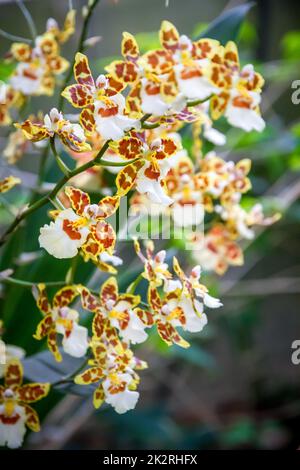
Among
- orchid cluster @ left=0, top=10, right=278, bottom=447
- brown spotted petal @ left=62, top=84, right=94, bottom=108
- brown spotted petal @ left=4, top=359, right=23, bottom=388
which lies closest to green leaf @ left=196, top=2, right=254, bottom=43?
orchid cluster @ left=0, top=10, right=278, bottom=447

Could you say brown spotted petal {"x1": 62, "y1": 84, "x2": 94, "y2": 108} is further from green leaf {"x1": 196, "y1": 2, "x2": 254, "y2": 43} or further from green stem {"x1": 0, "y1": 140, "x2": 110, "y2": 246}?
green leaf {"x1": 196, "y1": 2, "x2": 254, "y2": 43}

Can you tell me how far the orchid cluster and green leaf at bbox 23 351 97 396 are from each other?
0.02 meters

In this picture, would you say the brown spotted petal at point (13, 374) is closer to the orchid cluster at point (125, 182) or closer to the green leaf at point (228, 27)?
the orchid cluster at point (125, 182)

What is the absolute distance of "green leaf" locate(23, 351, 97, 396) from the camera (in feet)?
1.56

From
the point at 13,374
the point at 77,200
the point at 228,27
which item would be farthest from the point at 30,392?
the point at 228,27

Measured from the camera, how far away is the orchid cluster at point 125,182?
37 cm

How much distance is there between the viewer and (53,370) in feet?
1.66

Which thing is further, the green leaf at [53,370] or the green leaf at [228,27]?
the green leaf at [228,27]

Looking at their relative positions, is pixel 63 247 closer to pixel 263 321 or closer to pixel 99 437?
pixel 99 437

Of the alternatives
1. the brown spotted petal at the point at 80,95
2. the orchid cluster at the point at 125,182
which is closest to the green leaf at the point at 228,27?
→ the orchid cluster at the point at 125,182

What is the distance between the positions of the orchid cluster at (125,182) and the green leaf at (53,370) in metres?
0.02

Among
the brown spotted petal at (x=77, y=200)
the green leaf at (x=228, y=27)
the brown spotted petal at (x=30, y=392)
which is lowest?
the brown spotted petal at (x=30, y=392)

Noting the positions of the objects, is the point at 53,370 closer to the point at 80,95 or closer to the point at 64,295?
the point at 64,295
